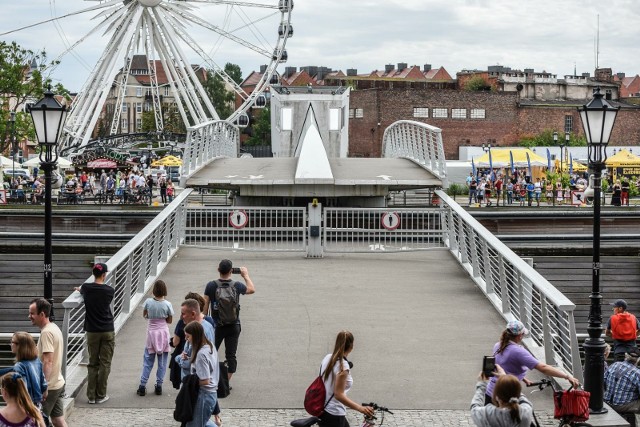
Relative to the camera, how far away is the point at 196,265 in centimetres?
1986

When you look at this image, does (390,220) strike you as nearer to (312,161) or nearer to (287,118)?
(312,161)

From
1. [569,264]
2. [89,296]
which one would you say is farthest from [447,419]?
[569,264]

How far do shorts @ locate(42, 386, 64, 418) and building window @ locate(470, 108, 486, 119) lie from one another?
8332cm

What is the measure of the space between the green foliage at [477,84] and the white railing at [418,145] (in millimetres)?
68212

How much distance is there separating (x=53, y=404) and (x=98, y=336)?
5.62ft

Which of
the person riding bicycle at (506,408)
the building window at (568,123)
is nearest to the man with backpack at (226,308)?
the person riding bicycle at (506,408)

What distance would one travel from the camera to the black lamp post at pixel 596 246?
11703 millimetres

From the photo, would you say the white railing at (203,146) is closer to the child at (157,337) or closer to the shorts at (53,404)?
the child at (157,337)

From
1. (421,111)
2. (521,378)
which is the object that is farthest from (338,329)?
(421,111)

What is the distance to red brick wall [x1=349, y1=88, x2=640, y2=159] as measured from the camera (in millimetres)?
91562

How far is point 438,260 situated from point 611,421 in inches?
380

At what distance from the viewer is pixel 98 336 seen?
11.9 meters

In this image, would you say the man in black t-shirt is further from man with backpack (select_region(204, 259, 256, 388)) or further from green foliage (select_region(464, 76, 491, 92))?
green foliage (select_region(464, 76, 491, 92))

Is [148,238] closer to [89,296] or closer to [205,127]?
[89,296]
